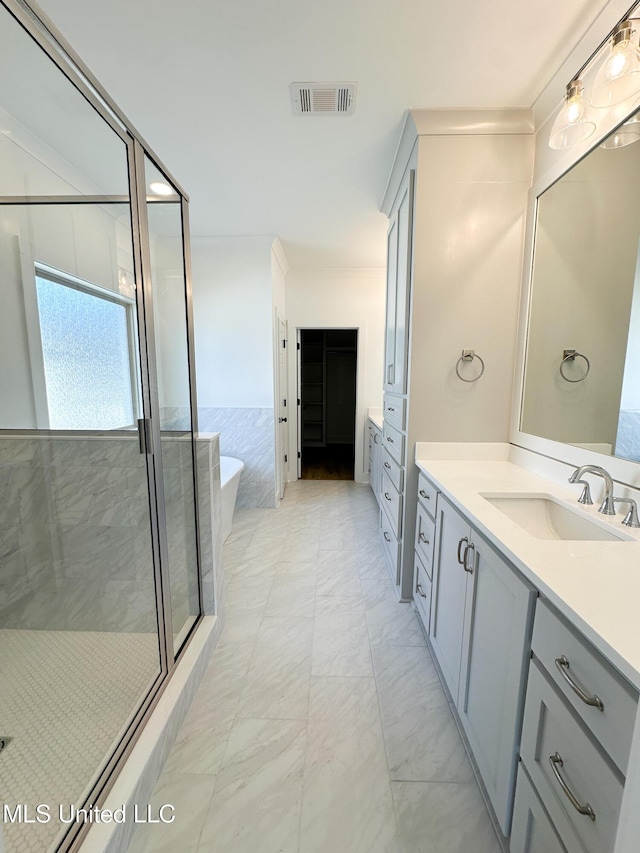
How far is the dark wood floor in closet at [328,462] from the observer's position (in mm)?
4655

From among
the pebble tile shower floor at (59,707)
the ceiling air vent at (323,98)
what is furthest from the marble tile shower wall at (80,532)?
the ceiling air vent at (323,98)

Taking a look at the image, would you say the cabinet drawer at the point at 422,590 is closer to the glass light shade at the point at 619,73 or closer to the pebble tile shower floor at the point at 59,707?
the pebble tile shower floor at the point at 59,707

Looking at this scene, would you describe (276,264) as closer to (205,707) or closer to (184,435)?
(184,435)

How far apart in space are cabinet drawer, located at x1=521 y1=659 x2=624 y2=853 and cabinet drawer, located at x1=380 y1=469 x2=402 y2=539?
1.22 m

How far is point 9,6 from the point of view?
0.78 metres

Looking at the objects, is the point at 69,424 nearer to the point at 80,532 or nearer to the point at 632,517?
the point at 80,532

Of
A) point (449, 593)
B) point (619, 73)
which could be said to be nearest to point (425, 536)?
point (449, 593)

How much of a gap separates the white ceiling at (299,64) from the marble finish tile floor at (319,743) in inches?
105

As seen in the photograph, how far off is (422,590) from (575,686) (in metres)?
1.13

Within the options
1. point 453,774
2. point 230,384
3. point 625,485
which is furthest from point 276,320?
point 453,774

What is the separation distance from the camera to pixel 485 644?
3.44ft

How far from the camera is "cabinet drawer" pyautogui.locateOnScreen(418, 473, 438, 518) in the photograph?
1.58 m

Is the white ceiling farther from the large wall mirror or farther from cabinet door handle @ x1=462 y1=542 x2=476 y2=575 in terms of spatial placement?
cabinet door handle @ x1=462 y1=542 x2=476 y2=575

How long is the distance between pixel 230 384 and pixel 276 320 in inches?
32.7
